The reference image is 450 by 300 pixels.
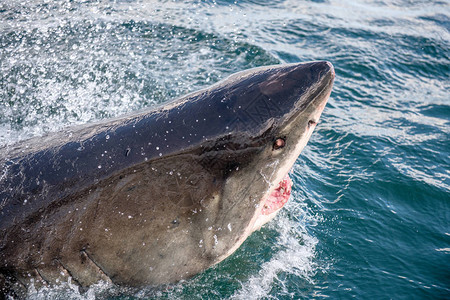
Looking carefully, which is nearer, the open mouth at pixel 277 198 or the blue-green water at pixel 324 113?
the open mouth at pixel 277 198

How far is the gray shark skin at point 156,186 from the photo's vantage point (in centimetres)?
267

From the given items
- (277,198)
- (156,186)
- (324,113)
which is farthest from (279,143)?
(324,113)

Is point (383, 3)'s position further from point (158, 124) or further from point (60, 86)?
point (158, 124)

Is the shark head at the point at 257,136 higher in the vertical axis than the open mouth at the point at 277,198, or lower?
higher

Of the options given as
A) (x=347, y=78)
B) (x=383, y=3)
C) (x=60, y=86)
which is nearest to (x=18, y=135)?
(x=60, y=86)

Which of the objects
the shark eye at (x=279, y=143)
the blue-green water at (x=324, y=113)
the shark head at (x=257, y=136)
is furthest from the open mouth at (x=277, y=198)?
the blue-green water at (x=324, y=113)

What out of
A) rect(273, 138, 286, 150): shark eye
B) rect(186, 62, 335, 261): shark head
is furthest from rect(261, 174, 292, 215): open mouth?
rect(273, 138, 286, 150): shark eye

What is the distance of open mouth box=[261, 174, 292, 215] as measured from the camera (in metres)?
3.04

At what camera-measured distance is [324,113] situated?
6559 millimetres

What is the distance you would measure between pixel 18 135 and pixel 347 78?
497 cm

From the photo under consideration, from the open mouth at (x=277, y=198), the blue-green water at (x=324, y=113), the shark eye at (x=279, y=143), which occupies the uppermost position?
the shark eye at (x=279, y=143)

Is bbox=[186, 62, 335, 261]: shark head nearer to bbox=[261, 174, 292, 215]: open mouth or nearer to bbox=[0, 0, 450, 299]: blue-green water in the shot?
bbox=[261, 174, 292, 215]: open mouth

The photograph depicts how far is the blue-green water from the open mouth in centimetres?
76

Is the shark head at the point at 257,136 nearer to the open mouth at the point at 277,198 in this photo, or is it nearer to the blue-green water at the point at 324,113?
the open mouth at the point at 277,198
